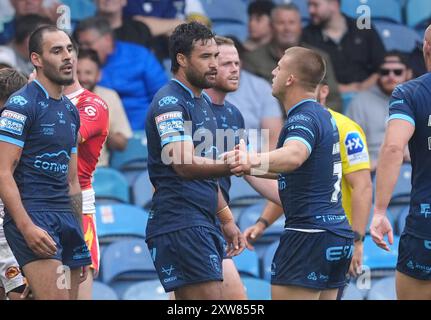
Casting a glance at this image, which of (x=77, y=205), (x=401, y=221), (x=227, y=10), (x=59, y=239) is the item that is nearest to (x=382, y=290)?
(x=401, y=221)

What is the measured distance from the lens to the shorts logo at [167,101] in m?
7.19

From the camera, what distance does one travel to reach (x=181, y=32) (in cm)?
753

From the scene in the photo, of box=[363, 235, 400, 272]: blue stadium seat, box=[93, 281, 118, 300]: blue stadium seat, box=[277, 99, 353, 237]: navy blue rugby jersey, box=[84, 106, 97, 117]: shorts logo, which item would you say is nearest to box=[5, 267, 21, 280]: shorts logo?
box=[84, 106, 97, 117]: shorts logo

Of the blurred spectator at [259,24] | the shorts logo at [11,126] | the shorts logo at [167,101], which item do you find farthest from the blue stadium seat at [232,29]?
the shorts logo at [11,126]

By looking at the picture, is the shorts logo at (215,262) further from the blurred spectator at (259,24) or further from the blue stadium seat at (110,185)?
the blurred spectator at (259,24)

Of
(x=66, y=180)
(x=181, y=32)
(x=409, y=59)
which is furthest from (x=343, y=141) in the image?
(x=409, y=59)

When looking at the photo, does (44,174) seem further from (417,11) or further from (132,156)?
(417,11)

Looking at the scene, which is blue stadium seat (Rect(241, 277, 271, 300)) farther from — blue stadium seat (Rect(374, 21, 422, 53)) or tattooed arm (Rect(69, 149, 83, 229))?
blue stadium seat (Rect(374, 21, 422, 53))

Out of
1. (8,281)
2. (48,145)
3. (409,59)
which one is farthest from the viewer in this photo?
(409,59)

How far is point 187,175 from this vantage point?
705 centimetres

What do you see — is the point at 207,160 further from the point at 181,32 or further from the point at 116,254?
the point at 116,254

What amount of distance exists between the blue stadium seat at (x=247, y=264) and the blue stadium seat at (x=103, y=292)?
1.26 meters

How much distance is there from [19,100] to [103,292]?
9.93ft
